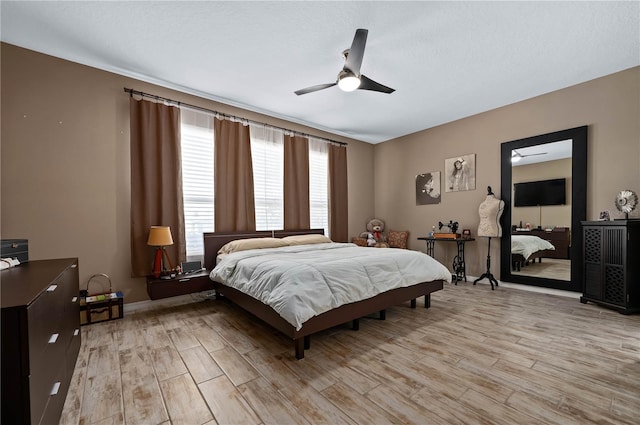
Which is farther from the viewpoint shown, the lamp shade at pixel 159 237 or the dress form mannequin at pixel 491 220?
the dress form mannequin at pixel 491 220

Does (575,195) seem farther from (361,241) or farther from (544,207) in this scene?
(361,241)

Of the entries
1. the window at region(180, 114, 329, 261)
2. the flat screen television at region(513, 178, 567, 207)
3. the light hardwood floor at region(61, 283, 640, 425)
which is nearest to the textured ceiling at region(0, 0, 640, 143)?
the window at region(180, 114, 329, 261)

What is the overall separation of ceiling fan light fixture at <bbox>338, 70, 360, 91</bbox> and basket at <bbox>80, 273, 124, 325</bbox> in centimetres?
337

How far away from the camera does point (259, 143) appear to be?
4.59 m

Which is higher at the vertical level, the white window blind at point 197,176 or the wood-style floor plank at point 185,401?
the white window blind at point 197,176

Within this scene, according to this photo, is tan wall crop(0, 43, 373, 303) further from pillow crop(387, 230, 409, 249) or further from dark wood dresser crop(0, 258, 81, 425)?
pillow crop(387, 230, 409, 249)

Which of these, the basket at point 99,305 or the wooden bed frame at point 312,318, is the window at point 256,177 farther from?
the basket at point 99,305

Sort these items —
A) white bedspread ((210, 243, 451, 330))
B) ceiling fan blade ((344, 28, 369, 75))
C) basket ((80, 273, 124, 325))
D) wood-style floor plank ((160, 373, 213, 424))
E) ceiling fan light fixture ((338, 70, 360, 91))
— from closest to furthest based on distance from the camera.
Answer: wood-style floor plank ((160, 373, 213, 424)) < white bedspread ((210, 243, 451, 330)) < ceiling fan blade ((344, 28, 369, 75)) < ceiling fan light fixture ((338, 70, 360, 91)) < basket ((80, 273, 124, 325))

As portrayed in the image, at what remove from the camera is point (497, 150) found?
4.53m

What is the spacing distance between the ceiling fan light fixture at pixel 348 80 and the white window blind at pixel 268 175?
2164 mm

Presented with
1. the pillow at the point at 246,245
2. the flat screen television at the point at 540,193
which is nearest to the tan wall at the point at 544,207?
the flat screen television at the point at 540,193

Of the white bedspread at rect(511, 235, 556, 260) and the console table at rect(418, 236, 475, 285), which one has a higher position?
the white bedspread at rect(511, 235, 556, 260)

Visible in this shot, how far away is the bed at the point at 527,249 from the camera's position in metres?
4.10

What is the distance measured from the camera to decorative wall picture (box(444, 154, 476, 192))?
484 cm
